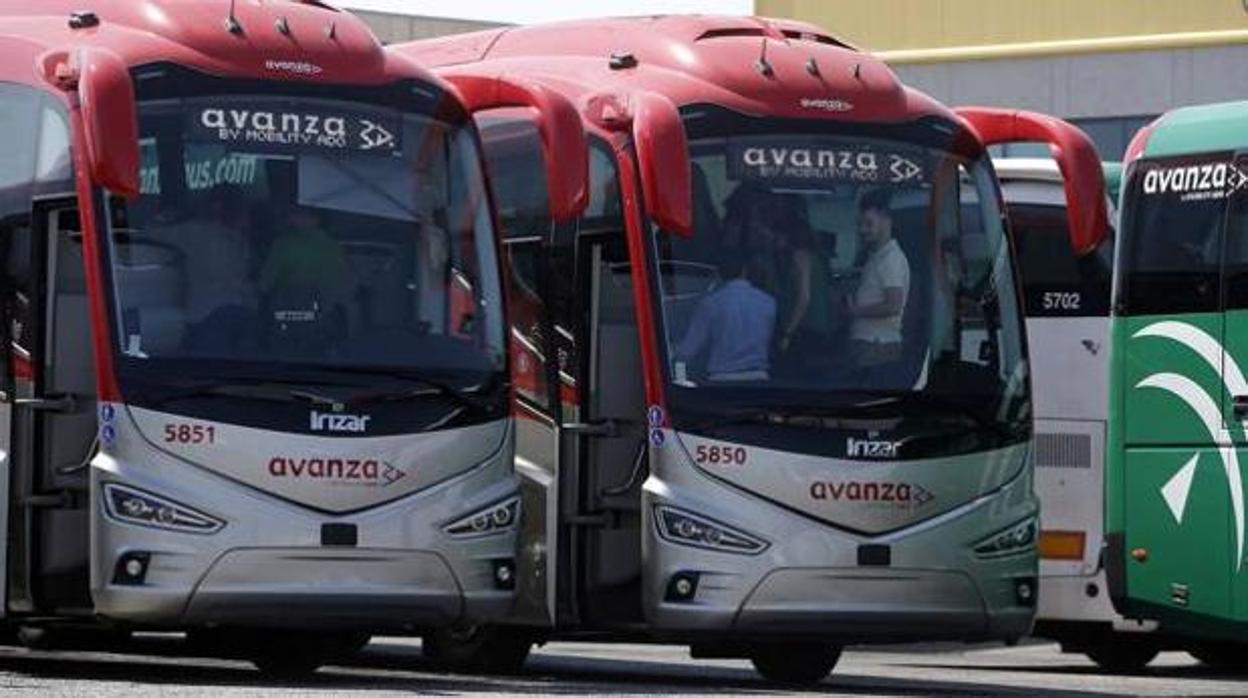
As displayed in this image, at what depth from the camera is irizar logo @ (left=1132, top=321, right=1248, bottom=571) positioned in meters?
18.5

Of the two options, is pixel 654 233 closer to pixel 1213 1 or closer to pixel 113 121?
pixel 113 121

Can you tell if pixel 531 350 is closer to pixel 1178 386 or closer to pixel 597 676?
pixel 597 676

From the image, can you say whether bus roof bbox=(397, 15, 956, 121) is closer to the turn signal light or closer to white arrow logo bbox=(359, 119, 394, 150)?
white arrow logo bbox=(359, 119, 394, 150)

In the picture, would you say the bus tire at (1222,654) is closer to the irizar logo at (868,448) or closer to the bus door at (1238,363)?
the bus door at (1238,363)

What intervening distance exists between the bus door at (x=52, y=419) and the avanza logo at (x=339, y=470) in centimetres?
94

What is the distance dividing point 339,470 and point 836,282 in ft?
9.47

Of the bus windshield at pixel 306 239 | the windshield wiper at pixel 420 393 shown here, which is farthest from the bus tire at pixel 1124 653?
the windshield wiper at pixel 420 393

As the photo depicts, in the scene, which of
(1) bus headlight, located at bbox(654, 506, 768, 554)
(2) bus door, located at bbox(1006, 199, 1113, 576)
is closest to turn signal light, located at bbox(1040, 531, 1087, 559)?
(2) bus door, located at bbox(1006, 199, 1113, 576)

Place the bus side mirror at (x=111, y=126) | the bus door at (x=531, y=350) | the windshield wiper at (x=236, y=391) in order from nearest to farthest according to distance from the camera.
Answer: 1. the bus side mirror at (x=111, y=126)
2. the windshield wiper at (x=236, y=391)
3. the bus door at (x=531, y=350)

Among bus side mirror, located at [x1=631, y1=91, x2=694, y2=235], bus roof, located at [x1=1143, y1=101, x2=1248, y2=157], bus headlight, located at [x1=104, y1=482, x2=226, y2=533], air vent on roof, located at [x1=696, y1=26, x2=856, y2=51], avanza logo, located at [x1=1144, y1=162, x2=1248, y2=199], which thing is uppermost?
air vent on roof, located at [x1=696, y1=26, x2=856, y2=51]

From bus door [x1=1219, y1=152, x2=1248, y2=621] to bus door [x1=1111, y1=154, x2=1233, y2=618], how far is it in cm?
1

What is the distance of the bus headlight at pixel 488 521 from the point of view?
1748 cm

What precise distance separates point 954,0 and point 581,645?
18745 millimetres

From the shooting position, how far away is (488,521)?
17641 mm
